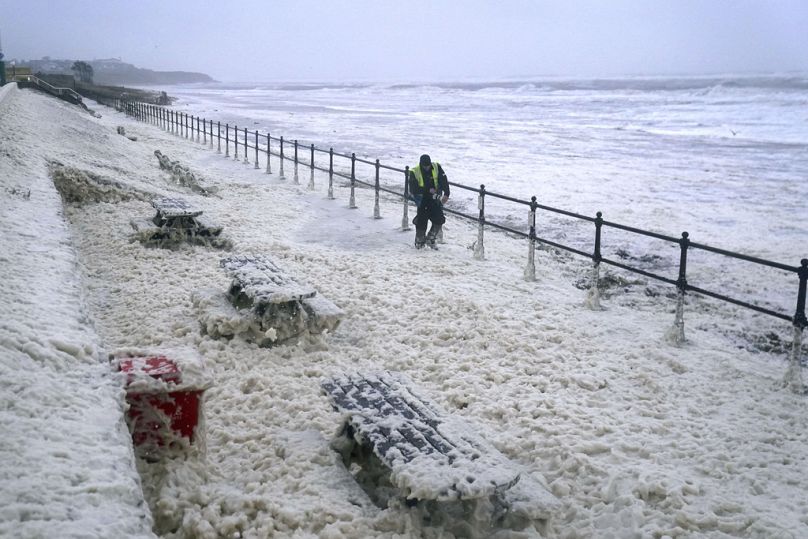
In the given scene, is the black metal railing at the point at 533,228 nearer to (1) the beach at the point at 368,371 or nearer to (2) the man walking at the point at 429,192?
(2) the man walking at the point at 429,192

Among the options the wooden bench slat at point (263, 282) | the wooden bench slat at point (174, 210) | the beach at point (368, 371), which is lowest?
the beach at point (368, 371)

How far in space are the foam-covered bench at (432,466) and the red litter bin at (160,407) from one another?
855mm

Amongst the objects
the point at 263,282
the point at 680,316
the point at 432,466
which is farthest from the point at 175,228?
the point at 432,466

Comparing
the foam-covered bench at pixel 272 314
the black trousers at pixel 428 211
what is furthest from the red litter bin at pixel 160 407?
the black trousers at pixel 428 211

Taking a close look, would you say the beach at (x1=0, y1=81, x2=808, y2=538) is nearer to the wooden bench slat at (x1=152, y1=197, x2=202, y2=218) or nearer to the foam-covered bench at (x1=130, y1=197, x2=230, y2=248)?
the foam-covered bench at (x1=130, y1=197, x2=230, y2=248)

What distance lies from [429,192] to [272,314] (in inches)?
169

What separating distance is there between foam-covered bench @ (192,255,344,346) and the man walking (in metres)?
3.64

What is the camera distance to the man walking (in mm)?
9523

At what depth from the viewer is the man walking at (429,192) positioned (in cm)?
952

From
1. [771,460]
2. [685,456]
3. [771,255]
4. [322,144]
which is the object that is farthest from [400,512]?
[322,144]

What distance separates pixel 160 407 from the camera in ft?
11.3

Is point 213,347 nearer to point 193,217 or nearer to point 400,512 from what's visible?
point 400,512

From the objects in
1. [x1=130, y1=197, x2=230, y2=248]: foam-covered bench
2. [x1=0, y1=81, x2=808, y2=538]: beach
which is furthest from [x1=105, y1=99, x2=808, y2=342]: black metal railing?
[x1=130, y1=197, x2=230, y2=248]: foam-covered bench

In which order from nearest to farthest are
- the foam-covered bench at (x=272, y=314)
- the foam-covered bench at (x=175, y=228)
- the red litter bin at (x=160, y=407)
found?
the red litter bin at (x=160, y=407) → the foam-covered bench at (x=272, y=314) → the foam-covered bench at (x=175, y=228)
